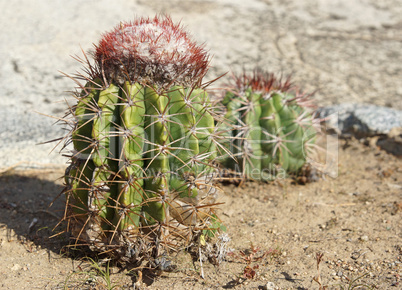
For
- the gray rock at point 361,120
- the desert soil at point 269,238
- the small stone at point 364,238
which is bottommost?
the desert soil at point 269,238

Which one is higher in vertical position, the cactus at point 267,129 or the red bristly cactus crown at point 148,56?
the red bristly cactus crown at point 148,56

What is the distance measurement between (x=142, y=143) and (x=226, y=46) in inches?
184

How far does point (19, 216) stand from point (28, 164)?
31.3 inches

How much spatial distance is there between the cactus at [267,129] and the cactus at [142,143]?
1110 millimetres

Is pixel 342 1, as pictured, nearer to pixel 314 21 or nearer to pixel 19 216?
pixel 314 21

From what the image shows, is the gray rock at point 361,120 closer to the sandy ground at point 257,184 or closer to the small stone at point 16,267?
the sandy ground at point 257,184

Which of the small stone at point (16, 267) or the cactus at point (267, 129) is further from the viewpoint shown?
the cactus at point (267, 129)

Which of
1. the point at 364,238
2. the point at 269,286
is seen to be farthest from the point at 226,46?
the point at 269,286

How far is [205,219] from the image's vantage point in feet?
8.47

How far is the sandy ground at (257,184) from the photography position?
8.38 feet

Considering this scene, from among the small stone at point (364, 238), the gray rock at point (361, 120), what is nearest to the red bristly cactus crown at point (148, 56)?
the small stone at point (364, 238)

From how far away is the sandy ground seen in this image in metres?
2.55

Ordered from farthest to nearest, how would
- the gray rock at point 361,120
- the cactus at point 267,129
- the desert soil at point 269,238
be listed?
the gray rock at point 361,120 → the cactus at point 267,129 → the desert soil at point 269,238

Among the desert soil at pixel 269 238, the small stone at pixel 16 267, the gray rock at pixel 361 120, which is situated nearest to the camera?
the desert soil at pixel 269 238
